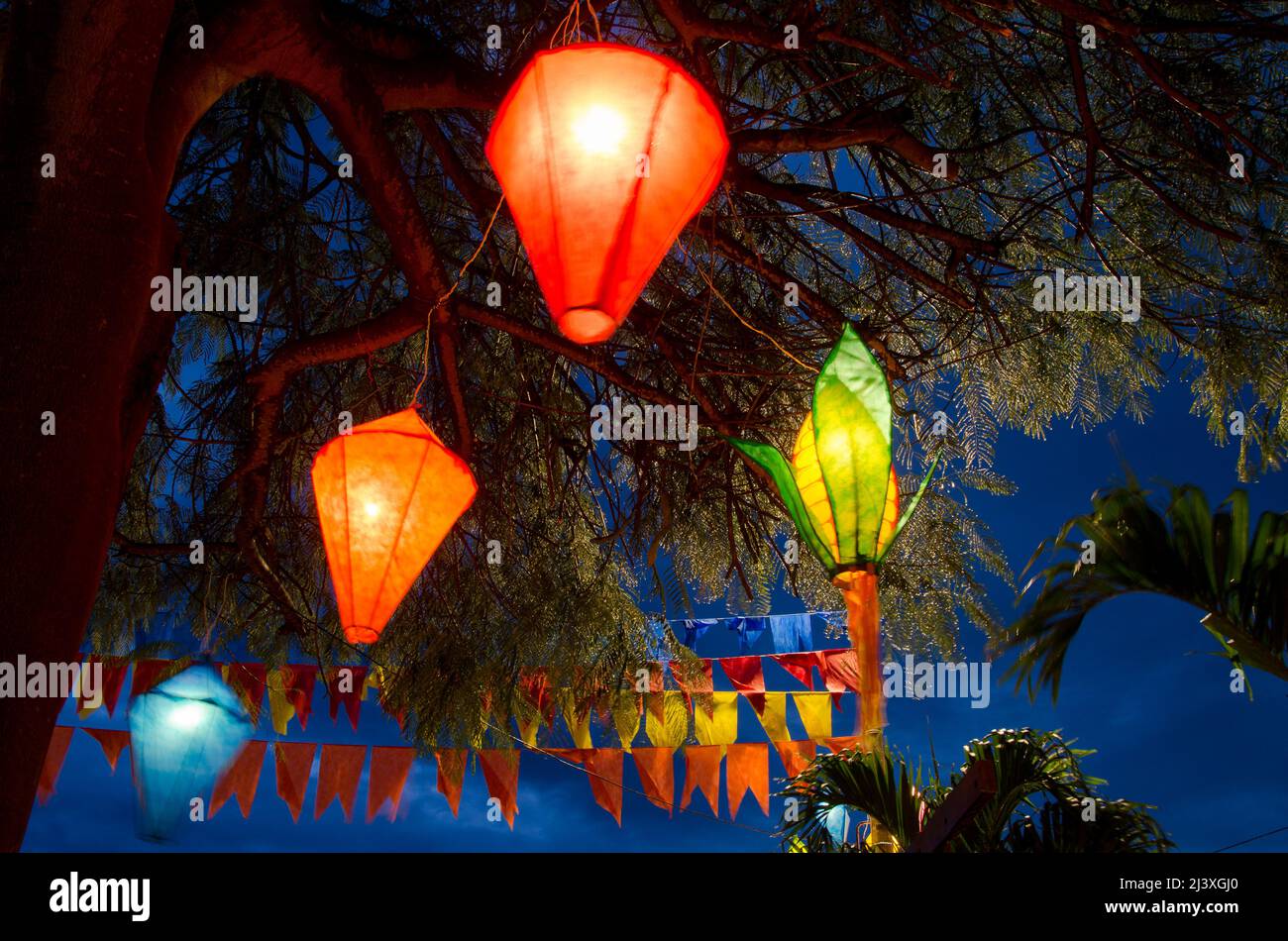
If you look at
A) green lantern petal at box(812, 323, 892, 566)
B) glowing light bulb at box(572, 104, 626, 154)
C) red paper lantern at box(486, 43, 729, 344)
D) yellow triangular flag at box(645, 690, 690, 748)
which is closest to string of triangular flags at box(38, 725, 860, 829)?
yellow triangular flag at box(645, 690, 690, 748)

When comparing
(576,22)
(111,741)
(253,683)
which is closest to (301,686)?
(253,683)

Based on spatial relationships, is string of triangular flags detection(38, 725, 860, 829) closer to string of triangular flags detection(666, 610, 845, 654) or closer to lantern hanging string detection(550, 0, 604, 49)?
string of triangular flags detection(666, 610, 845, 654)

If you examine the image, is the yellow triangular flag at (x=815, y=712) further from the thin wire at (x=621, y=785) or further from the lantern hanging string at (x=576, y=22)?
the lantern hanging string at (x=576, y=22)

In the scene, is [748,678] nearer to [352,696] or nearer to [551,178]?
[352,696]

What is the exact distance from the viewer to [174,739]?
3246 mm

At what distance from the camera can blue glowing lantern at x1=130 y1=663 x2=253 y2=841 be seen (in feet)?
10.6

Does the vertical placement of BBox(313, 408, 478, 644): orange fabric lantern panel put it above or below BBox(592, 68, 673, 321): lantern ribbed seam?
below

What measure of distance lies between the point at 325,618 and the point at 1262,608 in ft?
11.7

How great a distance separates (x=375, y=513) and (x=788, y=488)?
3.80 ft

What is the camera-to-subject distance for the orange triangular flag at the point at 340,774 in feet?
19.5

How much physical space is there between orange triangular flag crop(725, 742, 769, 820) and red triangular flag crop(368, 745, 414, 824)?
2.01 metres

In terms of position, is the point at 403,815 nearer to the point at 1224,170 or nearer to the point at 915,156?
the point at 915,156

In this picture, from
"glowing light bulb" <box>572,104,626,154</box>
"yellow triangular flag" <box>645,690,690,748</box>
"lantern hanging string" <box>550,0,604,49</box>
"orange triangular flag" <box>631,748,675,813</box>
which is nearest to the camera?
"glowing light bulb" <box>572,104,626,154</box>
